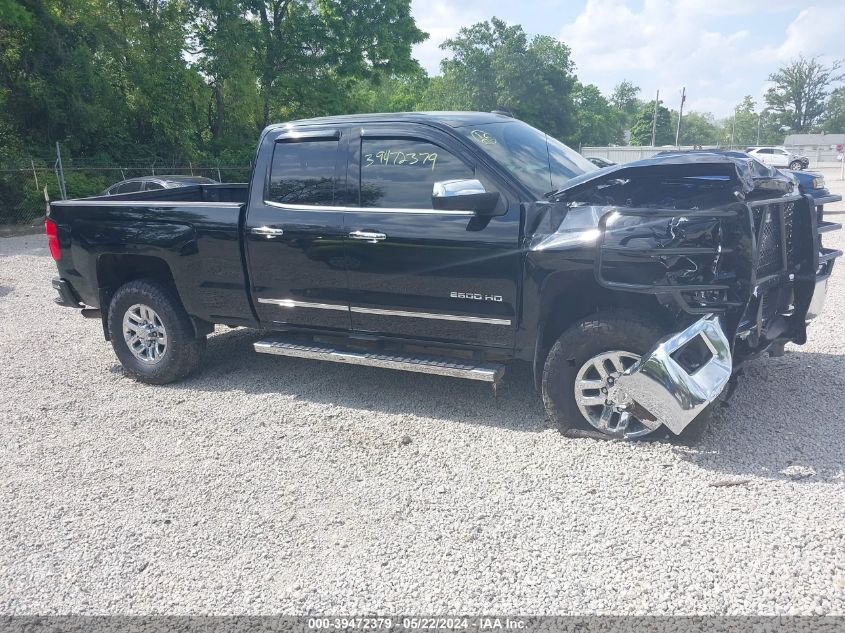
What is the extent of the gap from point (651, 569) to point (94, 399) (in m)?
4.26

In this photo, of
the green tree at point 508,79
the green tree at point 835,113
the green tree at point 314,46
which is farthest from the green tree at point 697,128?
the green tree at point 314,46

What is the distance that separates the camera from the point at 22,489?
3766mm

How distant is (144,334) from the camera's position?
5352 millimetres

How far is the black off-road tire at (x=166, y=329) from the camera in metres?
5.20

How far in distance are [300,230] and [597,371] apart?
2.21m

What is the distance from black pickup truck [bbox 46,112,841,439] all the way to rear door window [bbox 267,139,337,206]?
0.05ft

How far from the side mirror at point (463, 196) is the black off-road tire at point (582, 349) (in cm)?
90

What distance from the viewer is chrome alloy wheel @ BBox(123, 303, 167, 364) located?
531 centimetres

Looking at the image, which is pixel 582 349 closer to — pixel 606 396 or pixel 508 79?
pixel 606 396

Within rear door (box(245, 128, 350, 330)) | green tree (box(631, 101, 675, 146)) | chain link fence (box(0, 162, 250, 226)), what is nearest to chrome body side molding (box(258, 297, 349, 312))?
rear door (box(245, 128, 350, 330))

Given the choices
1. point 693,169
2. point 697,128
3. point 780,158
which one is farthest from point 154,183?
point 697,128

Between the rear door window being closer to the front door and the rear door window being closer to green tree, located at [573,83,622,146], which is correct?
the front door

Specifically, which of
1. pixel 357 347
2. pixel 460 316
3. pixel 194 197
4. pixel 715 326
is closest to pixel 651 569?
pixel 715 326

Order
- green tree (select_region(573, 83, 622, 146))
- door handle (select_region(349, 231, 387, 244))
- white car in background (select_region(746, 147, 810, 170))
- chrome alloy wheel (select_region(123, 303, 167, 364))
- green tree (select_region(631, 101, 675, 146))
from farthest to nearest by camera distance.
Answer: green tree (select_region(631, 101, 675, 146))
green tree (select_region(573, 83, 622, 146))
white car in background (select_region(746, 147, 810, 170))
chrome alloy wheel (select_region(123, 303, 167, 364))
door handle (select_region(349, 231, 387, 244))
